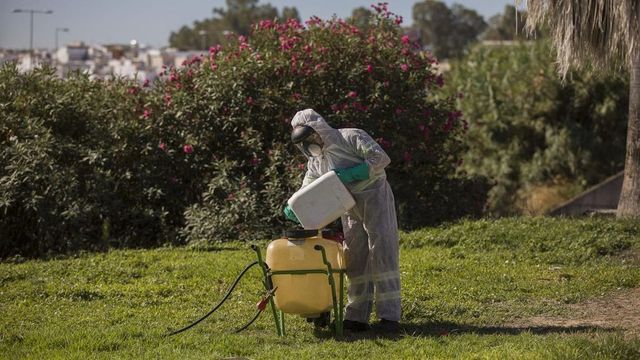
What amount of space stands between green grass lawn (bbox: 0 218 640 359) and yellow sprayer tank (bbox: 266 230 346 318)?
29cm

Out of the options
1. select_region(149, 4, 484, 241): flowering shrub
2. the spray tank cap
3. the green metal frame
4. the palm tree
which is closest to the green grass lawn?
the green metal frame

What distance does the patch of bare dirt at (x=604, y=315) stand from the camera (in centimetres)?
809

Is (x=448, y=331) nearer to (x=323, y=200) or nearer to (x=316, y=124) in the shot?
(x=323, y=200)

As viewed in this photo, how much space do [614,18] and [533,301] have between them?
4339mm

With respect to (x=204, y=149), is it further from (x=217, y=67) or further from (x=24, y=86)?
(x=24, y=86)

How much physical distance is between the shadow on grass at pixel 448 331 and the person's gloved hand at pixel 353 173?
3.64ft

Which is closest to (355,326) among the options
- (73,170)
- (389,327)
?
Result: (389,327)

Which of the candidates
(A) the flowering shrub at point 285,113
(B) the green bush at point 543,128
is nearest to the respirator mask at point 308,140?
(A) the flowering shrub at point 285,113

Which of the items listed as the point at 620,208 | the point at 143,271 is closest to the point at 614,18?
the point at 620,208

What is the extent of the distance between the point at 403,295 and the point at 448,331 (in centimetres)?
134

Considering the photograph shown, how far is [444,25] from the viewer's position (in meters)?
71.1

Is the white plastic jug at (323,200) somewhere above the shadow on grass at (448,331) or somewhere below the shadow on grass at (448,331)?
above

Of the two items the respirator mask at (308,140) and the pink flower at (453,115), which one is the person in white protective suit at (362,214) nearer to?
the respirator mask at (308,140)

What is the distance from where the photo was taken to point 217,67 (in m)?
13.8
